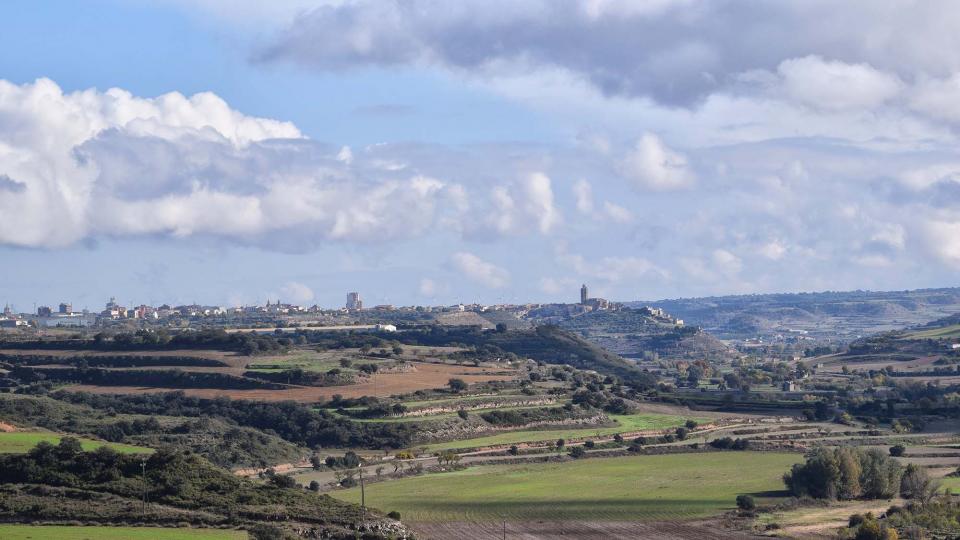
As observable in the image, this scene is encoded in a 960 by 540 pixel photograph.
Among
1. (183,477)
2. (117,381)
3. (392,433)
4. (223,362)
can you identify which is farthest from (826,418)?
(183,477)

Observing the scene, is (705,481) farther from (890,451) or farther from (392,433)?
(392,433)

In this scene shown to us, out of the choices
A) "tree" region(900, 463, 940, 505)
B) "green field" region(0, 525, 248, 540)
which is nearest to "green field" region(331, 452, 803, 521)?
"tree" region(900, 463, 940, 505)

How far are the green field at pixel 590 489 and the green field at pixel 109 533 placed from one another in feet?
81.5

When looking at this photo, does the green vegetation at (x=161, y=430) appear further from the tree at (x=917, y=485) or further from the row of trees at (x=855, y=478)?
the tree at (x=917, y=485)

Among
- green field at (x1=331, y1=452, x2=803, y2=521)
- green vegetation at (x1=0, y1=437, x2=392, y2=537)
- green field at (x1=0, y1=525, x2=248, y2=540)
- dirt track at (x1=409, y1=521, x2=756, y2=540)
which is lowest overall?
dirt track at (x1=409, y1=521, x2=756, y2=540)

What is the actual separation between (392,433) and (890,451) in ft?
162

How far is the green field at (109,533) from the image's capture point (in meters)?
68.4

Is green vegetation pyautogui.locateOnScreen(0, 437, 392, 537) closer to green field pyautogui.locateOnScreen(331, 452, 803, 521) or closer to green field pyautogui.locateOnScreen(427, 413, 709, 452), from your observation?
green field pyautogui.locateOnScreen(331, 452, 803, 521)

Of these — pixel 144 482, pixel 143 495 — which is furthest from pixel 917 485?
pixel 143 495

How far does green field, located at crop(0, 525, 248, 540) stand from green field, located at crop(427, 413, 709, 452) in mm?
66899

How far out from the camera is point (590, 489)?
111m

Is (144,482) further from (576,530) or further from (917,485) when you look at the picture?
(917,485)

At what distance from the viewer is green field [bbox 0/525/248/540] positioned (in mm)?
68375

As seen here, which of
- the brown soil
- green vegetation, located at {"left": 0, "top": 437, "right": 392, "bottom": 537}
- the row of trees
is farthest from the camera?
the brown soil
